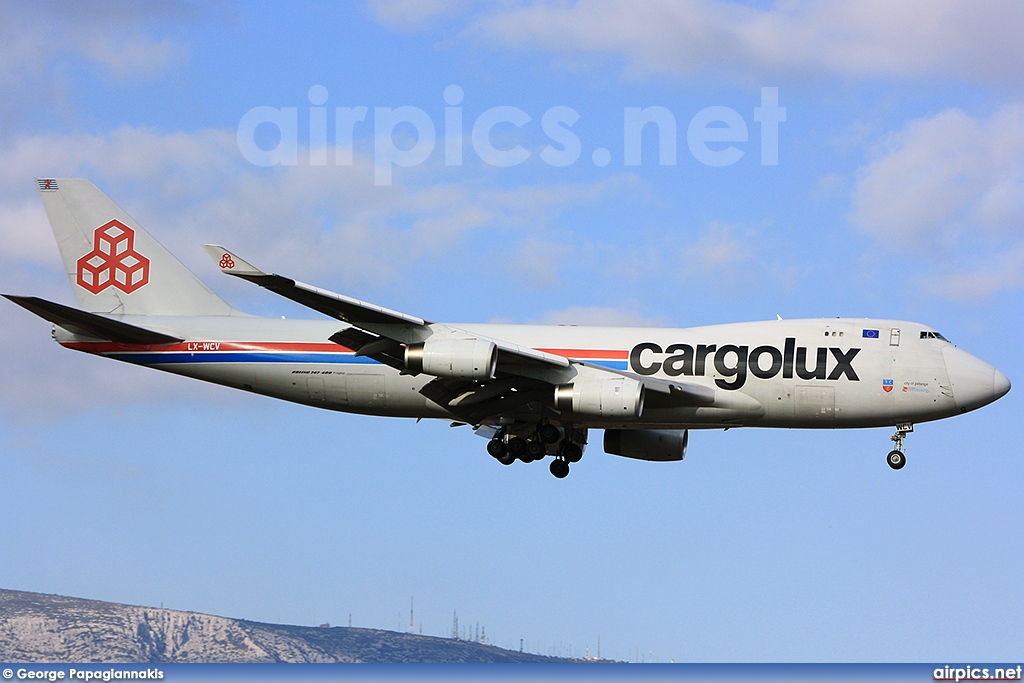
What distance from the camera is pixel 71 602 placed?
625ft

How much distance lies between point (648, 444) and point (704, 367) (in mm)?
6459

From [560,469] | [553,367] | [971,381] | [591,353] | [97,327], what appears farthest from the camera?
[560,469]

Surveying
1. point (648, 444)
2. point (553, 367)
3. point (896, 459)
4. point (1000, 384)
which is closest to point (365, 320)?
point (553, 367)

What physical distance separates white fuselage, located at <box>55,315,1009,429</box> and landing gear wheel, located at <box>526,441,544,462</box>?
4.43 feet

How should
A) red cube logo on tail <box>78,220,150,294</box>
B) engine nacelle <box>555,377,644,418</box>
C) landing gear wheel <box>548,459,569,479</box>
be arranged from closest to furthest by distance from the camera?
1. engine nacelle <box>555,377,644,418</box>
2. landing gear wheel <box>548,459,569,479</box>
3. red cube logo on tail <box>78,220,150,294</box>

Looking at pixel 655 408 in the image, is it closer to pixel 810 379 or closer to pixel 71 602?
pixel 810 379

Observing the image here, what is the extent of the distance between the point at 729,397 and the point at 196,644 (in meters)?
170

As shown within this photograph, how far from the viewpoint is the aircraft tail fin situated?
48188 millimetres

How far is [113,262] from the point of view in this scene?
162ft

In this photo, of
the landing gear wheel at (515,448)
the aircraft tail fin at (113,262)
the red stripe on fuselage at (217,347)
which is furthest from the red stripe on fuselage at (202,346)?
the landing gear wheel at (515,448)

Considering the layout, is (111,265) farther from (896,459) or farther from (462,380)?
(896,459)

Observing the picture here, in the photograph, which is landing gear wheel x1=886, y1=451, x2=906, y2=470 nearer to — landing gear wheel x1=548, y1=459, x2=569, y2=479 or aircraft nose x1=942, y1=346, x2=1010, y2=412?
aircraft nose x1=942, y1=346, x2=1010, y2=412

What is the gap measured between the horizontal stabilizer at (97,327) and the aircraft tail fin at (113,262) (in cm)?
234

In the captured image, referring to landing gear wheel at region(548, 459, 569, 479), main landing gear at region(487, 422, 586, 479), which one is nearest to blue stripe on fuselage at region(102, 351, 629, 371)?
main landing gear at region(487, 422, 586, 479)
